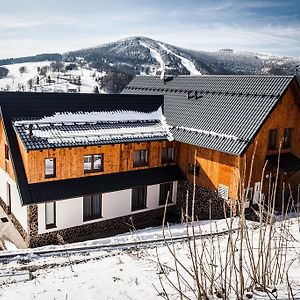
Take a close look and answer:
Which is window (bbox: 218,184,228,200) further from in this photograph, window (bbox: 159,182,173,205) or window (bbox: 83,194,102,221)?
window (bbox: 83,194,102,221)

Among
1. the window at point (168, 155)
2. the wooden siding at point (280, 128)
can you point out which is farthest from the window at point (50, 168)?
the wooden siding at point (280, 128)

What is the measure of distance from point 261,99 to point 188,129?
13.9 ft

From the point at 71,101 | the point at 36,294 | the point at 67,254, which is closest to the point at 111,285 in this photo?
the point at 36,294

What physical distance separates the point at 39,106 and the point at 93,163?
4.02 m

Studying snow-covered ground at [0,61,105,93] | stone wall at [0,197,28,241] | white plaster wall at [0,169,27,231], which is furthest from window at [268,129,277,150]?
snow-covered ground at [0,61,105,93]

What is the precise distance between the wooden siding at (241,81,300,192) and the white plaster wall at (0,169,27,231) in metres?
10.7

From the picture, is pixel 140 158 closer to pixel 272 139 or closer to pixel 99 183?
→ pixel 99 183

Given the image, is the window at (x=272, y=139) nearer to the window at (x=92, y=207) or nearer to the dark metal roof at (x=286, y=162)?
the dark metal roof at (x=286, y=162)

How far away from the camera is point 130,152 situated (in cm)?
1850

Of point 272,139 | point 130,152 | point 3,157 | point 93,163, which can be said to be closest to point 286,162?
point 272,139

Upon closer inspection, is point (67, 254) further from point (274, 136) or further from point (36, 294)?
point (274, 136)

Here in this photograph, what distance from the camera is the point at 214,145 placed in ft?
58.1

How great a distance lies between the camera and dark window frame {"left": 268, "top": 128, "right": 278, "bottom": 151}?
61.6 ft

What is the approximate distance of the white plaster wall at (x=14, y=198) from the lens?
52.5ft
